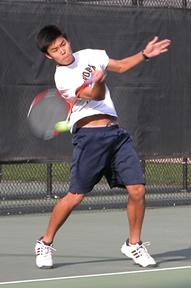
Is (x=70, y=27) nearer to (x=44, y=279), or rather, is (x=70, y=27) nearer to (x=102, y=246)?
(x=102, y=246)

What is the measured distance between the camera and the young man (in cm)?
571

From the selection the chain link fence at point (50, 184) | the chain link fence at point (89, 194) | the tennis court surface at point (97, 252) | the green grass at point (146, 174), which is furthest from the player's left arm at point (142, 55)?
the green grass at point (146, 174)

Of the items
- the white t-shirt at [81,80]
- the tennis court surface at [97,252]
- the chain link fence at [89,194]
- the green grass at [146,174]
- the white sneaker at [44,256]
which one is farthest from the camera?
the green grass at [146,174]

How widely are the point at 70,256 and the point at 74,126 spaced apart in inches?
41.8

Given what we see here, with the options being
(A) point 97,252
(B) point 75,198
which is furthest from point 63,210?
(A) point 97,252

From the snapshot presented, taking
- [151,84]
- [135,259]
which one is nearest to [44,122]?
[135,259]

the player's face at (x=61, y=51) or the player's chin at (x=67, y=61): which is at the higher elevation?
the player's face at (x=61, y=51)

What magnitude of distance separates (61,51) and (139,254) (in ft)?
4.98

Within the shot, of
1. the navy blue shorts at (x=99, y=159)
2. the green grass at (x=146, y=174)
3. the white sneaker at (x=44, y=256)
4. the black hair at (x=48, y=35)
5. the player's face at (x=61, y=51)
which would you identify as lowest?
the white sneaker at (x=44, y=256)

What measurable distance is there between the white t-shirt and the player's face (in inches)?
1.6

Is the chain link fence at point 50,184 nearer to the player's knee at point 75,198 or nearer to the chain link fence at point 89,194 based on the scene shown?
the chain link fence at point 89,194

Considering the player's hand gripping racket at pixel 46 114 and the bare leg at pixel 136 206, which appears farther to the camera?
the player's hand gripping racket at pixel 46 114

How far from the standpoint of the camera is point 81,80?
5625mm

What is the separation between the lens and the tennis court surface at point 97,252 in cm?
536
